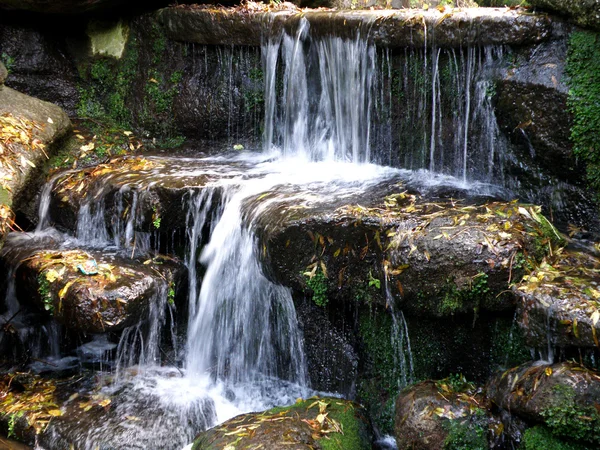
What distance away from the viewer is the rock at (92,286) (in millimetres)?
5770

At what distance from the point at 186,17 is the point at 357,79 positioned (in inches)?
112

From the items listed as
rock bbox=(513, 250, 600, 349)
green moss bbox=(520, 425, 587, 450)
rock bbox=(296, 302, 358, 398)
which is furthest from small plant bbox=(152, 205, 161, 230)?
green moss bbox=(520, 425, 587, 450)

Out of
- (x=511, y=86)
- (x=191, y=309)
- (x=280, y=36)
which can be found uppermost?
(x=280, y=36)

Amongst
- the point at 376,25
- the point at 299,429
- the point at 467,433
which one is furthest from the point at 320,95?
the point at 467,433

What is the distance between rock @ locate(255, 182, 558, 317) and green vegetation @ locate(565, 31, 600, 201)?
90cm

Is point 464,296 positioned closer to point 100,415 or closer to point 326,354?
point 326,354

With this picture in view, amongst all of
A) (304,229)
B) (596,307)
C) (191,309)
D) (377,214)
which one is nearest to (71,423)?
(191,309)

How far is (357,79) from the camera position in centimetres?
730

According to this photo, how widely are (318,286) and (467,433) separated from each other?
1703 mm

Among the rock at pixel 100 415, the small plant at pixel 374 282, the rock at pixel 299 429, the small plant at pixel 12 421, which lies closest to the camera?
the rock at pixel 299 429

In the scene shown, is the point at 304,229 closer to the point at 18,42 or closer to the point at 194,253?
the point at 194,253

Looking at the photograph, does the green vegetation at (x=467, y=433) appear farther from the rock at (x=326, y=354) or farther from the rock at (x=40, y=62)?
the rock at (x=40, y=62)

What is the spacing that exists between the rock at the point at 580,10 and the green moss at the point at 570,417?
3.25 meters

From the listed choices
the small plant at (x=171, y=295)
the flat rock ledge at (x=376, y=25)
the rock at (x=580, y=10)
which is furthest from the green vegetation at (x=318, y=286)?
the rock at (x=580, y=10)
